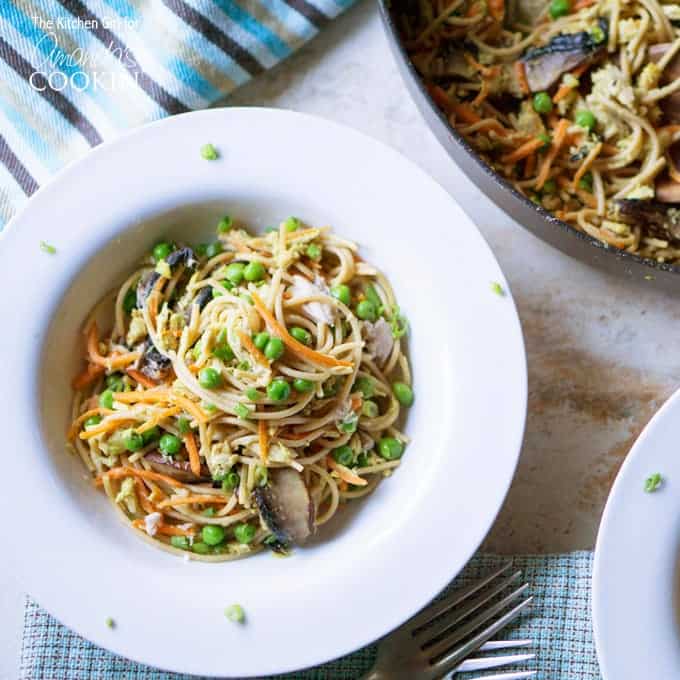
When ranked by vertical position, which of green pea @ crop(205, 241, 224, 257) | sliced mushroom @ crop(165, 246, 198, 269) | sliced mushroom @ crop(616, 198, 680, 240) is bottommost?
sliced mushroom @ crop(616, 198, 680, 240)

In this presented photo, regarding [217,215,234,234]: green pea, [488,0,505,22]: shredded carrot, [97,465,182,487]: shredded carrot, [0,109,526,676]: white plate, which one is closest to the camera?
[0,109,526,676]: white plate

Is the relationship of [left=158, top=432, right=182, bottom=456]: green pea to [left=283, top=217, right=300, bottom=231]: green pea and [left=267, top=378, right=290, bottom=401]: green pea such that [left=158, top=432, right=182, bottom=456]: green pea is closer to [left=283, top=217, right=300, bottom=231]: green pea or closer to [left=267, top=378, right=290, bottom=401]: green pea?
[left=267, top=378, right=290, bottom=401]: green pea

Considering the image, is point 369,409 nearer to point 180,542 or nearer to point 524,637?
point 180,542

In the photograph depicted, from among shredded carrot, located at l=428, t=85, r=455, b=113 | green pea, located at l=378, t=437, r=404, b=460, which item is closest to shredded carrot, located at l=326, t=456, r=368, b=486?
green pea, located at l=378, t=437, r=404, b=460

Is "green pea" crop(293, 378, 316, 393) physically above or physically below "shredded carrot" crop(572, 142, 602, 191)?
above

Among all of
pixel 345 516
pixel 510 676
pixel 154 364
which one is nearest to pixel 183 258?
pixel 154 364

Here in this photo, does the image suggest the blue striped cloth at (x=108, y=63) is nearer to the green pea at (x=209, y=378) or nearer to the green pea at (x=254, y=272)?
the green pea at (x=254, y=272)

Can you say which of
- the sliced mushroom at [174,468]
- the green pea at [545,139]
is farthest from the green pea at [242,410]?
the green pea at [545,139]

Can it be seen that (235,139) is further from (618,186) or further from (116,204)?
(618,186)
